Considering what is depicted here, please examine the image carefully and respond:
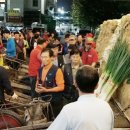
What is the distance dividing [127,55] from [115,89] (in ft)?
2.19

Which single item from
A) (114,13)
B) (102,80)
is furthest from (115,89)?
(114,13)

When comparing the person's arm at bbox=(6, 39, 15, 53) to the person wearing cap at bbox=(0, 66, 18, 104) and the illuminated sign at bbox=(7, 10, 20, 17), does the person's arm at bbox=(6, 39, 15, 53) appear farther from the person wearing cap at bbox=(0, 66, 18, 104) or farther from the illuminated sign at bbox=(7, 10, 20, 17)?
the illuminated sign at bbox=(7, 10, 20, 17)

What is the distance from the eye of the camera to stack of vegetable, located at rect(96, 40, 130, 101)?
847cm

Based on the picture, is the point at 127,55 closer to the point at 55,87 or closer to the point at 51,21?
the point at 55,87

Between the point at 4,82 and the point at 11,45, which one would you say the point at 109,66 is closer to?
the point at 4,82

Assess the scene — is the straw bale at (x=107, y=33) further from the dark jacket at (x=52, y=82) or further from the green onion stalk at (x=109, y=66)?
the dark jacket at (x=52, y=82)

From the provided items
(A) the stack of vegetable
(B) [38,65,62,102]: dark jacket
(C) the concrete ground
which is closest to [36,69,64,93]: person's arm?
(B) [38,65,62,102]: dark jacket

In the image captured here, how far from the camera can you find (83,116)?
3.83m

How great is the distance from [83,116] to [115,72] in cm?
480

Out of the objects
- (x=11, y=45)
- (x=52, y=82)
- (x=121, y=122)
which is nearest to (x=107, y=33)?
(x=11, y=45)

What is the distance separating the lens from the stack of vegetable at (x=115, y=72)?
8469 millimetres

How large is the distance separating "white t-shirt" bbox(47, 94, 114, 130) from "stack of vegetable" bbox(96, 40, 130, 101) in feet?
14.4

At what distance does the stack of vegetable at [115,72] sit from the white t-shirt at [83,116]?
4396mm

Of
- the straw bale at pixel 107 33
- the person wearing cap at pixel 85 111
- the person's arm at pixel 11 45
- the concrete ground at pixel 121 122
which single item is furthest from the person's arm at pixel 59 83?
the person's arm at pixel 11 45
